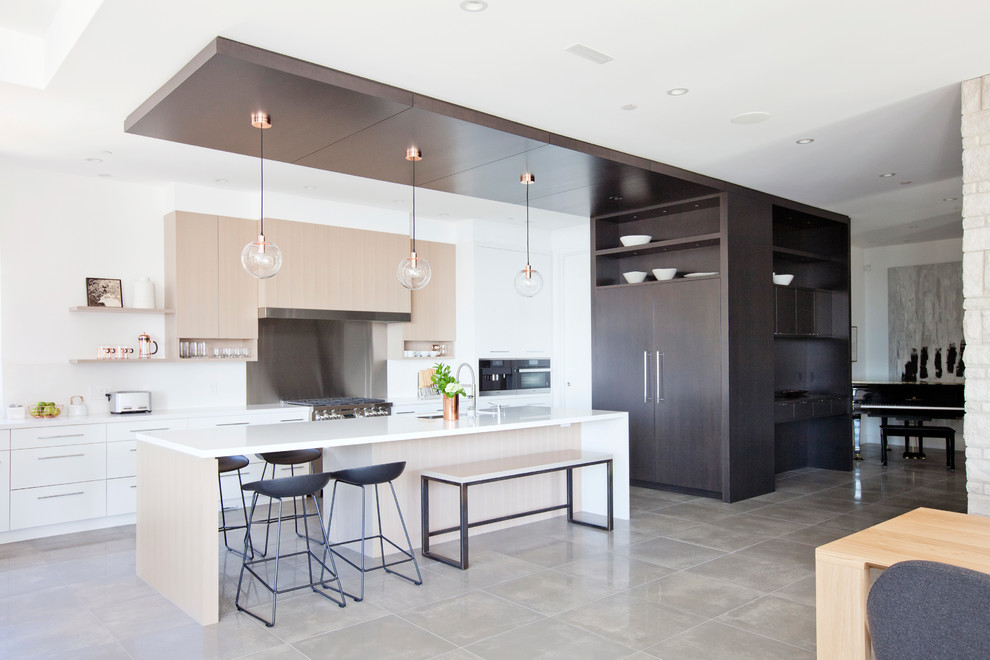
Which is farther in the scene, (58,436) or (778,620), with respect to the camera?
(58,436)

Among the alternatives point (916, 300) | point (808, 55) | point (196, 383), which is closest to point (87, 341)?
point (196, 383)

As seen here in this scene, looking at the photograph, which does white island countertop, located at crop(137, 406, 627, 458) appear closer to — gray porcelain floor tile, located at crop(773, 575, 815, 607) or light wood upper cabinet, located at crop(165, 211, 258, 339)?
gray porcelain floor tile, located at crop(773, 575, 815, 607)

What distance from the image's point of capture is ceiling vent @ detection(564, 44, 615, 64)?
133 inches

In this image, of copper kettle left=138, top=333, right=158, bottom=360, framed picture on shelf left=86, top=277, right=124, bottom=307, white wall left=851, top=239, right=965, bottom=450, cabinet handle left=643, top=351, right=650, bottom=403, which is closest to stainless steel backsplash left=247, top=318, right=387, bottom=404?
copper kettle left=138, top=333, right=158, bottom=360

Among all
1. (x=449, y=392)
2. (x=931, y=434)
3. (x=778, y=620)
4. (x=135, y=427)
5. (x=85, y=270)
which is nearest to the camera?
(x=778, y=620)

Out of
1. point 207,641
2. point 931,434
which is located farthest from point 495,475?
point 931,434

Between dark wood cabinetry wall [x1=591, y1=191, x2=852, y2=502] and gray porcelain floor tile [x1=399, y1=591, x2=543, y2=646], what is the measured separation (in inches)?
119

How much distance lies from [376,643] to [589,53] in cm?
290

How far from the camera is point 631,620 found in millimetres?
3383

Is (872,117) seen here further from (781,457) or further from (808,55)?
(781,457)

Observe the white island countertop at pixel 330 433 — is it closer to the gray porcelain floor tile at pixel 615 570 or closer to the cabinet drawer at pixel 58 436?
the gray porcelain floor tile at pixel 615 570

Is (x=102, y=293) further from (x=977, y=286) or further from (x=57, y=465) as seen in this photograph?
(x=977, y=286)

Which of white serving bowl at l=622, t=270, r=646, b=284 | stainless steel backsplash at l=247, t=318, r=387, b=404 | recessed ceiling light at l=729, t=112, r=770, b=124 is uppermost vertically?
recessed ceiling light at l=729, t=112, r=770, b=124

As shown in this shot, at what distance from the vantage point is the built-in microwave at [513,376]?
25.7 feet
